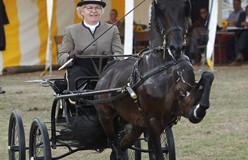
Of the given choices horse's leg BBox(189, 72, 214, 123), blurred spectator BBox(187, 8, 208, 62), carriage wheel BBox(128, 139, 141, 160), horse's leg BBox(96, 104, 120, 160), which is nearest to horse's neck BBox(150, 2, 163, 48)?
horse's leg BBox(189, 72, 214, 123)

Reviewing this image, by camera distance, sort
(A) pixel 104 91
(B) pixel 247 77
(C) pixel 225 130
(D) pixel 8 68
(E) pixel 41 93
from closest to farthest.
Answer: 1. (A) pixel 104 91
2. (C) pixel 225 130
3. (E) pixel 41 93
4. (B) pixel 247 77
5. (D) pixel 8 68

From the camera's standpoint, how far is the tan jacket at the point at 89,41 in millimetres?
7650

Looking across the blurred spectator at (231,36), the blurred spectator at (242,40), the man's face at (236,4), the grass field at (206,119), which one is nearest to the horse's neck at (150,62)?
the grass field at (206,119)

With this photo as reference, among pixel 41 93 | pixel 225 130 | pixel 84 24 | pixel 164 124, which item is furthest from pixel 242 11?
pixel 164 124

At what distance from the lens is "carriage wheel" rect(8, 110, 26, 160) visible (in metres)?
7.48

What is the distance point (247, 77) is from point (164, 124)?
37.6 feet

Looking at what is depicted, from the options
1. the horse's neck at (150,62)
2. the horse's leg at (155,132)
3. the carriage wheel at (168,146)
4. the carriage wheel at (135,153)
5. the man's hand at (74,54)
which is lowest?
the carriage wheel at (135,153)

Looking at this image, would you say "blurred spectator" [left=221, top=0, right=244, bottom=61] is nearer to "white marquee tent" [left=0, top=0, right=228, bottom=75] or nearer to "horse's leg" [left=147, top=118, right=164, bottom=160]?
"white marquee tent" [left=0, top=0, right=228, bottom=75]

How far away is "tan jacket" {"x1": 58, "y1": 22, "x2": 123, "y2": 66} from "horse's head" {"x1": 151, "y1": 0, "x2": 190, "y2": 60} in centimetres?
144

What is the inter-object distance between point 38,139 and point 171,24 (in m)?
2.20

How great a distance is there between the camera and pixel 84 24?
775cm

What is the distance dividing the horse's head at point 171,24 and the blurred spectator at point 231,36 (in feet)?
49.0

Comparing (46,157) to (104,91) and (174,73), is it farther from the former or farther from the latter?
(174,73)

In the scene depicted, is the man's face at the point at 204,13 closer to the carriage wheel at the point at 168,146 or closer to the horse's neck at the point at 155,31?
the carriage wheel at the point at 168,146
